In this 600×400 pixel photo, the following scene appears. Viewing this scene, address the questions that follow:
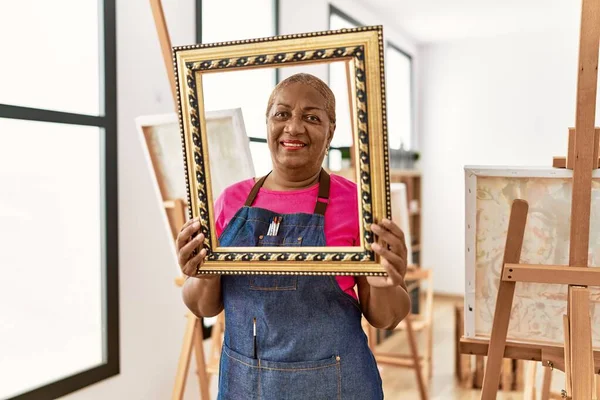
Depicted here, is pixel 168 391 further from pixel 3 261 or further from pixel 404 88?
pixel 404 88

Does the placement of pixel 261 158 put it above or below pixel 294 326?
above

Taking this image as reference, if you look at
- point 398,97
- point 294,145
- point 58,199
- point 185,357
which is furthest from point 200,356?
point 398,97

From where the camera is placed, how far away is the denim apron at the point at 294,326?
141 centimetres

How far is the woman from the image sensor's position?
137 cm

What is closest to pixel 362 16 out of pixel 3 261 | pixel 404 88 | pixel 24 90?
pixel 404 88

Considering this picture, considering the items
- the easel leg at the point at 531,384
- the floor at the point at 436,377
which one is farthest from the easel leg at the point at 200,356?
the floor at the point at 436,377

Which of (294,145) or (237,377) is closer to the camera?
(294,145)

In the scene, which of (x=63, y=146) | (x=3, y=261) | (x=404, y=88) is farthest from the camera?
(x=404, y=88)

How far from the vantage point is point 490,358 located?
6.03 feet

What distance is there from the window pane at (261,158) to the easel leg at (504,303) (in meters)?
0.76

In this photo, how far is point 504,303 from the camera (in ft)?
5.88

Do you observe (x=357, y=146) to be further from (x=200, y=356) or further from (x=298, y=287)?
(x=200, y=356)

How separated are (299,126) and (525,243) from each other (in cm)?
91

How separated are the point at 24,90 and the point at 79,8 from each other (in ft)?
1.71
